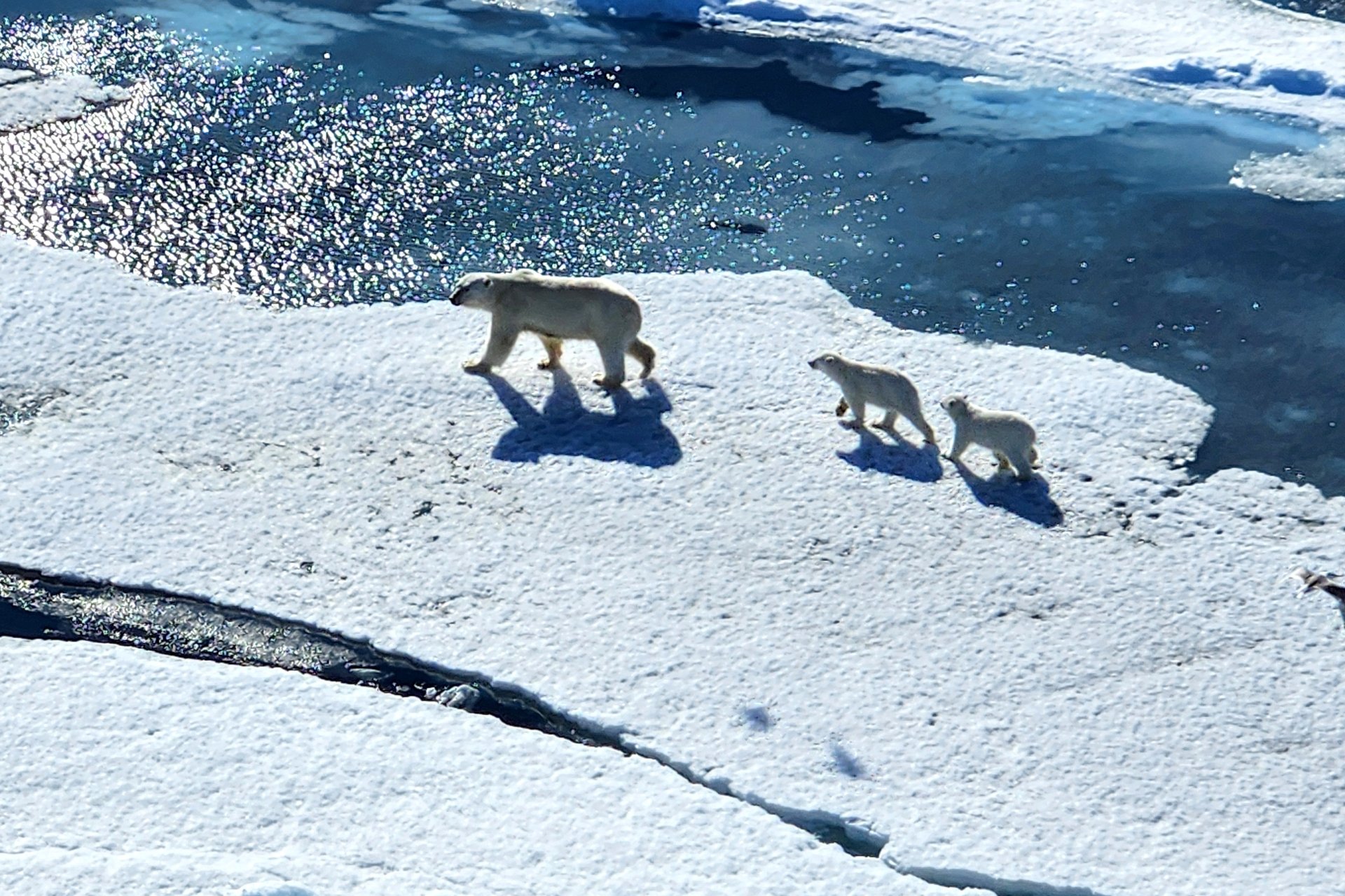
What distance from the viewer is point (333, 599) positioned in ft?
24.1

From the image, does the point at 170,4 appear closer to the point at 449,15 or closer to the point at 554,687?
the point at 449,15

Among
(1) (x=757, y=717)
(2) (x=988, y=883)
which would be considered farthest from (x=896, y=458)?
(2) (x=988, y=883)

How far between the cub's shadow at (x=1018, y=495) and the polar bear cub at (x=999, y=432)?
57mm

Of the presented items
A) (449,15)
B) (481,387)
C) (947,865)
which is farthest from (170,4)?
(947,865)

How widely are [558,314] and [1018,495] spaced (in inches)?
91.9

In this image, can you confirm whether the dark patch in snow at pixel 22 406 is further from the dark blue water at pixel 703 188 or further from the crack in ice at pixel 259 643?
the dark blue water at pixel 703 188

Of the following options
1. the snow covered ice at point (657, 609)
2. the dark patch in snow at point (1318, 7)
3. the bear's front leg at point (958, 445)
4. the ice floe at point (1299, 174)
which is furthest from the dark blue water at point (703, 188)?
the dark patch in snow at point (1318, 7)

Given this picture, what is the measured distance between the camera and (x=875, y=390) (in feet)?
27.3

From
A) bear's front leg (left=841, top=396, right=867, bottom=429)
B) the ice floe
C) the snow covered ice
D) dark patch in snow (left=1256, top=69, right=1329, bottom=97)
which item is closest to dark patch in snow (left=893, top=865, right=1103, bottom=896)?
the snow covered ice

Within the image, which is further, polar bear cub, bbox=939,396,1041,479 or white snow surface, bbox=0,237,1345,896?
polar bear cub, bbox=939,396,1041,479

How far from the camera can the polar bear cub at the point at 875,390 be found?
326 inches

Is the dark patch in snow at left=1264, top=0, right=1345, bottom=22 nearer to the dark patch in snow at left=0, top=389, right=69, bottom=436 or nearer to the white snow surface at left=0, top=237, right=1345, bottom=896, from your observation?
the white snow surface at left=0, top=237, right=1345, bottom=896

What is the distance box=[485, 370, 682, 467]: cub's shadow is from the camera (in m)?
8.26

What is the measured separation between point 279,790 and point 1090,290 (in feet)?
18.1
